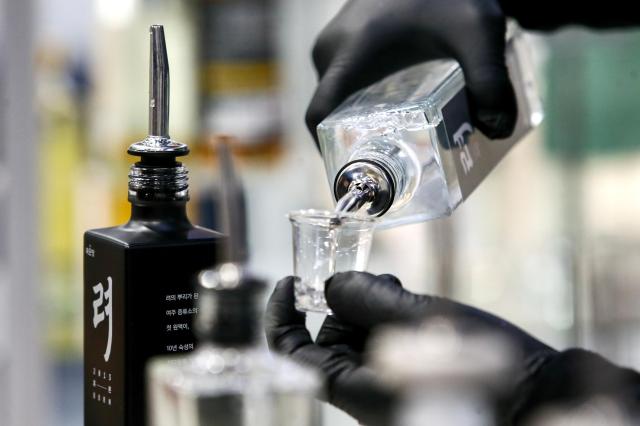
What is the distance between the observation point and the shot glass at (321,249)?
48 centimetres

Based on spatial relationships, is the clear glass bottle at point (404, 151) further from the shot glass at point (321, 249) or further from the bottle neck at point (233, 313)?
the bottle neck at point (233, 313)

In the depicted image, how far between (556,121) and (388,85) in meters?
1.34

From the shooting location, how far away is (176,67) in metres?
1.86

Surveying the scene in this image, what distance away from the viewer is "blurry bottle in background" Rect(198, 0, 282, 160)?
77.9 inches

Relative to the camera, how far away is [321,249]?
1.59 feet

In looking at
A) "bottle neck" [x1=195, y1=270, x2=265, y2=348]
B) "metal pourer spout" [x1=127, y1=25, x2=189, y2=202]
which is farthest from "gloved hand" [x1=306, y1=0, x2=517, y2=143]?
"bottle neck" [x1=195, y1=270, x2=265, y2=348]

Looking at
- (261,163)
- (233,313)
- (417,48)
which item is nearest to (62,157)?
(261,163)

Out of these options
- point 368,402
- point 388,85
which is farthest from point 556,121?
point 368,402

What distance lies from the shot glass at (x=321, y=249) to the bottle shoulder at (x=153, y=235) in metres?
0.04

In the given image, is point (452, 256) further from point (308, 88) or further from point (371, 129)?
point (371, 129)

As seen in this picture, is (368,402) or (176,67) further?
(176,67)

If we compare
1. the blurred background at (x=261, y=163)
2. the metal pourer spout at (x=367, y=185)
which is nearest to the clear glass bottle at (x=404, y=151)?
the metal pourer spout at (x=367, y=185)

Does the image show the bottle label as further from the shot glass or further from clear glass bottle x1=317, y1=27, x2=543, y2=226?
the shot glass

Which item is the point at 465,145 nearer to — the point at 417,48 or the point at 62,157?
the point at 417,48
